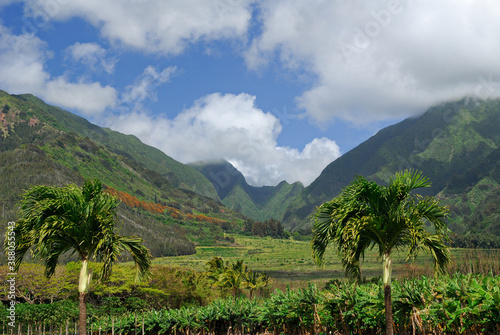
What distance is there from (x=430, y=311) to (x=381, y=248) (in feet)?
8.38

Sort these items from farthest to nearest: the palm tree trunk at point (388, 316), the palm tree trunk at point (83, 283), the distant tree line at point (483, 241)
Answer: the distant tree line at point (483, 241), the palm tree trunk at point (83, 283), the palm tree trunk at point (388, 316)

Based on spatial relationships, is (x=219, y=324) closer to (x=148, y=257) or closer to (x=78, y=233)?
(x=148, y=257)

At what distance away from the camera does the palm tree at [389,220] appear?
36.1 ft

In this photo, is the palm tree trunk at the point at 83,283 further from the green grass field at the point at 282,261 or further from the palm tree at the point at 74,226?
the green grass field at the point at 282,261

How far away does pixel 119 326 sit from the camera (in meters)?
23.8

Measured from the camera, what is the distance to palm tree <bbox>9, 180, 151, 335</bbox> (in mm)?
12711

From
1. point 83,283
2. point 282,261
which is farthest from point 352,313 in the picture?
point 282,261

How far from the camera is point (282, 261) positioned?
149m

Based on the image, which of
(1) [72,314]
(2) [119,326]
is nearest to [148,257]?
(2) [119,326]

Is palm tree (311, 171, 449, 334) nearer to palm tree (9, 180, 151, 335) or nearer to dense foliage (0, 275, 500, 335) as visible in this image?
dense foliage (0, 275, 500, 335)

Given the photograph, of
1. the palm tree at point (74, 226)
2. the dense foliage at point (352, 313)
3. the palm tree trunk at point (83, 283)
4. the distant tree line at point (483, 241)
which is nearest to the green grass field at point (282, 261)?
the distant tree line at point (483, 241)

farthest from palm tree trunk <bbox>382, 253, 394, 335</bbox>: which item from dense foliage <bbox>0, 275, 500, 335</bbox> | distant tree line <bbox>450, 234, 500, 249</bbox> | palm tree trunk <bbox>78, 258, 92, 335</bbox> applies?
distant tree line <bbox>450, 234, 500, 249</bbox>

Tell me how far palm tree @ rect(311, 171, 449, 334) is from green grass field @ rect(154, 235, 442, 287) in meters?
95.7

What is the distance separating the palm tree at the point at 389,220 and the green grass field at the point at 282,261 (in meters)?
95.7
